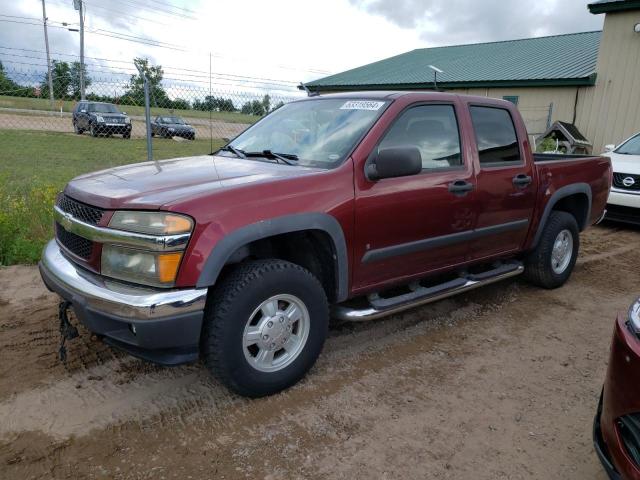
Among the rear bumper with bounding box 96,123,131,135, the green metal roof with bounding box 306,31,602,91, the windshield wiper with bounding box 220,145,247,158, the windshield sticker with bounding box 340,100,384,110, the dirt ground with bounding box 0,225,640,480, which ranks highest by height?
the green metal roof with bounding box 306,31,602,91

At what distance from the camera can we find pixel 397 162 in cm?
320

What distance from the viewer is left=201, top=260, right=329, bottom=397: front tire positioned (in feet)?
9.18

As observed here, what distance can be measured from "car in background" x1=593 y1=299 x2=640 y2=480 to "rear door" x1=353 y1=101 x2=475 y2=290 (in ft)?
5.15

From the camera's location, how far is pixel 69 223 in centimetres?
300

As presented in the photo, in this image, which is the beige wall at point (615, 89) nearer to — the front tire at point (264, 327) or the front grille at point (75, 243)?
the front tire at point (264, 327)

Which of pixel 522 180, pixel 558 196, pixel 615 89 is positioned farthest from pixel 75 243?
pixel 615 89

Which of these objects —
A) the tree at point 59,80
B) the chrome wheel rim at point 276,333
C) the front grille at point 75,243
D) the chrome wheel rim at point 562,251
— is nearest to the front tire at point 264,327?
the chrome wheel rim at point 276,333

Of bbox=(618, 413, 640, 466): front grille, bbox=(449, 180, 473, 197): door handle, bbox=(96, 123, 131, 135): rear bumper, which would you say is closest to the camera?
bbox=(618, 413, 640, 466): front grille

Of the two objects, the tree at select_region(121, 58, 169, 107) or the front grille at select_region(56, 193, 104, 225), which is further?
the tree at select_region(121, 58, 169, 107)

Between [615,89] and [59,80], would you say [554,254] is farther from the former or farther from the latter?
[615,89]

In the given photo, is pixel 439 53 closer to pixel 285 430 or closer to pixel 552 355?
pixel 552 355

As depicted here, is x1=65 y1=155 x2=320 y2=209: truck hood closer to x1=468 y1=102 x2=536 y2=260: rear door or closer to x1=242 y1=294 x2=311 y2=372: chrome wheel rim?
x1=242 y1=294 x2=311 y2=372: chrome wheel rim

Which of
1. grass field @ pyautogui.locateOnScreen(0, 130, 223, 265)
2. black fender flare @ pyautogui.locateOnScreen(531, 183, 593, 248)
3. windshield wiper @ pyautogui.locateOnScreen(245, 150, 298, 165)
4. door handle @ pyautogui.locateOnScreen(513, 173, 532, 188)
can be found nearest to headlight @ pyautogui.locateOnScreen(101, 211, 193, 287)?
windshield wiper @ pyautogui.locateOnScreen(245, 150, 298, 165)

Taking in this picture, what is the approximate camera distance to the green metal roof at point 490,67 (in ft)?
49.8
